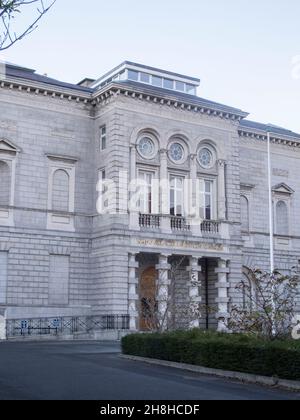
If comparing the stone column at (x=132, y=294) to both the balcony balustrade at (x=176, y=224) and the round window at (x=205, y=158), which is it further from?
the round window at (x=205, y=158)

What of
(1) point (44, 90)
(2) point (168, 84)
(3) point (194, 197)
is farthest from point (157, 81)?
(1) point (44, 90)

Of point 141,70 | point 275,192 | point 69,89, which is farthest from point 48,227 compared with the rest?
point 275,192

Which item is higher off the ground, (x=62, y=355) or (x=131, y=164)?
(x=131, y=164)

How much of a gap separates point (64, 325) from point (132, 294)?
174 inches

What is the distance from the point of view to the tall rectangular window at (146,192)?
41056mm

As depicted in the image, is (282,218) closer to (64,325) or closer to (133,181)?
(133,181)

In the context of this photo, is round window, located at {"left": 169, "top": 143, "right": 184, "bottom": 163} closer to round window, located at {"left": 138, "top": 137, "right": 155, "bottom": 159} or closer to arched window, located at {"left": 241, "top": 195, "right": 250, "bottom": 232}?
round window, located at {"left": 138, "top": 137, "right": 155, "bottom": 159}

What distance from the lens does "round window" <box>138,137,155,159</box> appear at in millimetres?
41781

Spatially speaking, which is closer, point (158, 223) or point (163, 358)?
point (163, 358)

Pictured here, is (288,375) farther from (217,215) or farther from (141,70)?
(141,70)

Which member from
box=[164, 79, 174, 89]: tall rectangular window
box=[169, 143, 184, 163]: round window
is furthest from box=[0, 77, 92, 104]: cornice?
box=[164, 79, 174, 89]: tall rectangular window

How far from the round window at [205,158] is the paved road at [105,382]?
22.9 metres

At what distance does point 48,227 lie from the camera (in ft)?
130

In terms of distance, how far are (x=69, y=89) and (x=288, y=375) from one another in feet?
93.6
